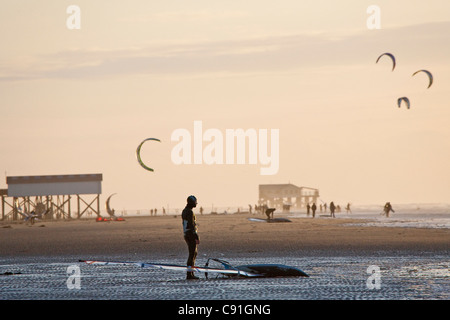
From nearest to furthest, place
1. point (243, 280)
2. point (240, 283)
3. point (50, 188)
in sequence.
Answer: point (240, 283), point (243, 280), point (50, 188)

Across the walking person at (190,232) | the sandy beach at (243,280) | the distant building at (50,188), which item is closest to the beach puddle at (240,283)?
the sandy beach at (243,280)

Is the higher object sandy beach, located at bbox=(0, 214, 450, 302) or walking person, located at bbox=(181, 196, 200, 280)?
walking person, located at bbox=(181, 196, 200, 280)

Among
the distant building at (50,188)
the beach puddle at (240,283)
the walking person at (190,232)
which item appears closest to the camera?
the beach puddle at (240,283)

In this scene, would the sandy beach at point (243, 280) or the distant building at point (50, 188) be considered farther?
the distant building at point (50, 188)

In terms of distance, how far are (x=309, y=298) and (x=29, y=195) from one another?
94889 millimetres

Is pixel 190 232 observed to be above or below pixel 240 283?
above

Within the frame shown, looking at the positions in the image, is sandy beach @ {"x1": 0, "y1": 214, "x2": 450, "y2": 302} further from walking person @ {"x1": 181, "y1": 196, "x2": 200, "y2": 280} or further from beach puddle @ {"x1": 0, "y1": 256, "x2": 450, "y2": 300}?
walking person @ {"x1": 181, "y1": 196, "x2": 200, "y2": 280}

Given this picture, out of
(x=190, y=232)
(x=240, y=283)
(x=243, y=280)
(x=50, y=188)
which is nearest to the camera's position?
(x=240, y=283)

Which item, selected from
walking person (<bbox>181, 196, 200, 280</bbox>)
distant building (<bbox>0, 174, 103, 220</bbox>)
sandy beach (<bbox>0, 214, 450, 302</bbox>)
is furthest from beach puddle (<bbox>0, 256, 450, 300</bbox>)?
distant building (<bbox>0, 174, 103, 220</bbox>)

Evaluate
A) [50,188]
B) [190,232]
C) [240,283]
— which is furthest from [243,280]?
[50,188]

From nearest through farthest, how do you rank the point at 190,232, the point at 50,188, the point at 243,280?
1. the point at 243,280
2. the point at 190,232
3. the point at 50,188

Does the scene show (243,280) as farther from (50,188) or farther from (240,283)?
(50,188)

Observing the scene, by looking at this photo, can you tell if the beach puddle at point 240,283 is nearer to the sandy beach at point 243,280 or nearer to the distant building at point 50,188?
the sandy beach at point 243,280

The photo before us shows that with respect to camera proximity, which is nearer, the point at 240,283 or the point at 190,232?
the point at 240,283
